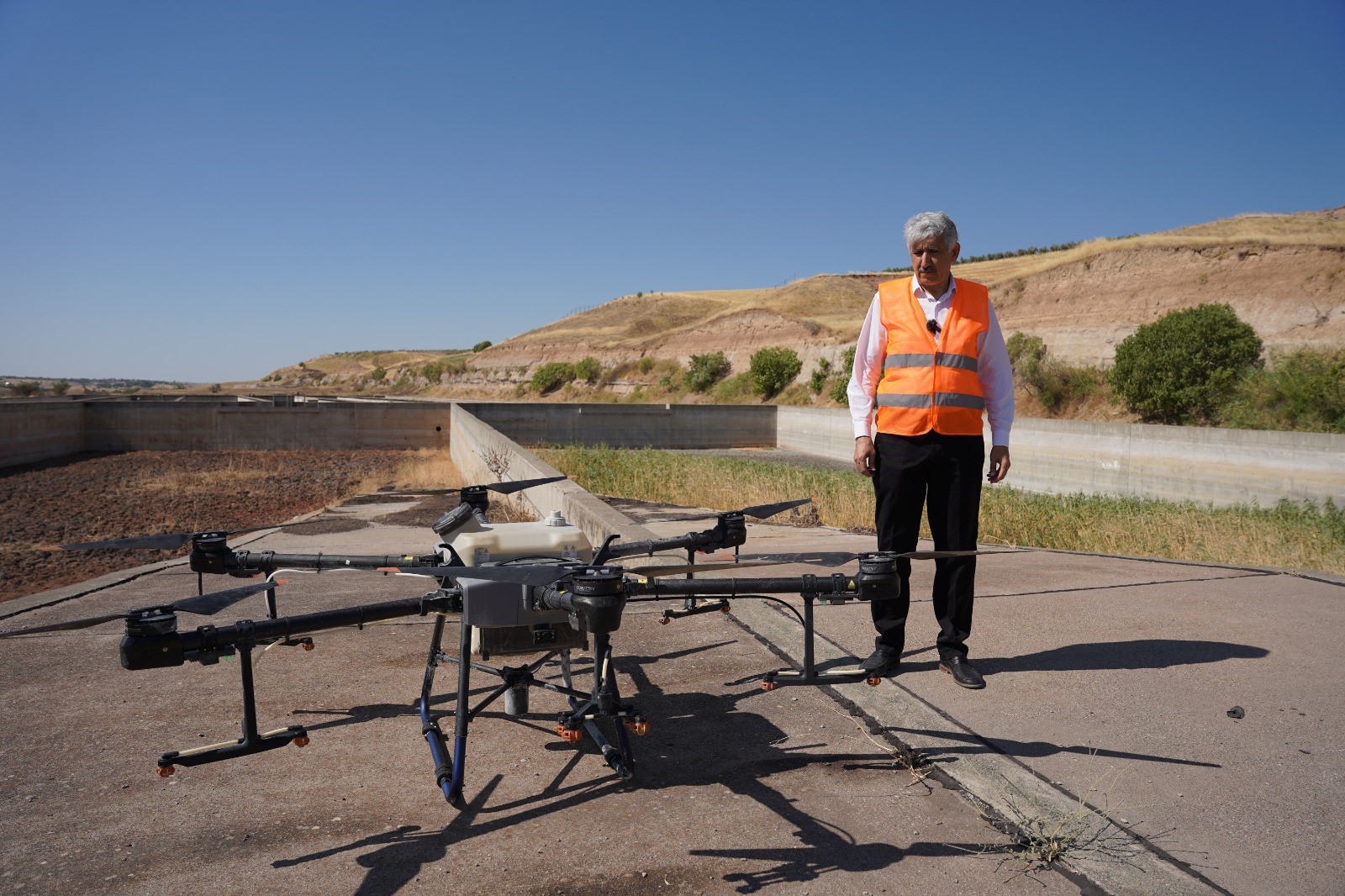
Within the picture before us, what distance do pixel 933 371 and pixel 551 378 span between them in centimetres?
7064

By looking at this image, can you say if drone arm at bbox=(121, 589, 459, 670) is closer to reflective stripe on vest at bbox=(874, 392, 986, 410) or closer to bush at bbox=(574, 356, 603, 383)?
reflective stripe on vest at bbox=(874, 392, 986, 410)

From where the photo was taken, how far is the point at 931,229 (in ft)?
14.1

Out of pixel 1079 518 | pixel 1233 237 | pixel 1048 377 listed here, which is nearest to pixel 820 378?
pixel 1048 377

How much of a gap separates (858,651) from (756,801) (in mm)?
1847

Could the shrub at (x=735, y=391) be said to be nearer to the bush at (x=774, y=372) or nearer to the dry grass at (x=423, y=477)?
the bush at (x=774, y=372)

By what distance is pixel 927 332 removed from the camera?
438cm

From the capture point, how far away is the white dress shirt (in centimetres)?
447

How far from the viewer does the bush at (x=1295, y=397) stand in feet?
68.3

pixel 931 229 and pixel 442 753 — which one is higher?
pixel 931 229

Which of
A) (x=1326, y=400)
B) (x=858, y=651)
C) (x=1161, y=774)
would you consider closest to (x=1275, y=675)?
(x=1161, y=774)

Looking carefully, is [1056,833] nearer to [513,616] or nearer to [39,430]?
[513,616]

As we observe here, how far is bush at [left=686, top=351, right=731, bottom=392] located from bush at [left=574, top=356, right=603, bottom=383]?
41.1 ft

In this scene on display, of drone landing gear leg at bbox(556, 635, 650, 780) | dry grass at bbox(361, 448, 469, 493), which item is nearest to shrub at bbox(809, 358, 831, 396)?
dry grass at bbox(361, 448, 469, 493)

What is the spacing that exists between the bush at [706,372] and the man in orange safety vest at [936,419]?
5531cm
